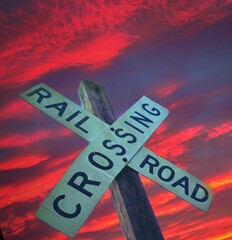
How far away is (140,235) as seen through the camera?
1947 millimetres

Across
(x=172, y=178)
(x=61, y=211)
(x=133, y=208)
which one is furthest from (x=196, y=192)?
(x=61, y=211)

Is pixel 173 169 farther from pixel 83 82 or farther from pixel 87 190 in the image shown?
pixel 83 82

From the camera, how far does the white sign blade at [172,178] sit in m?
2.22

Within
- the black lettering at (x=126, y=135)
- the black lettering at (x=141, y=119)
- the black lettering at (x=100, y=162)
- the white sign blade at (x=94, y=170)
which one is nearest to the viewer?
the white sign blade at (x=94, y=170)

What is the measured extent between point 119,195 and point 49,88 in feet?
3.94

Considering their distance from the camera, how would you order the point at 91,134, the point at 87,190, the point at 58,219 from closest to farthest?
the point at 58,219 → the point at 87,190 → the point at 91,134

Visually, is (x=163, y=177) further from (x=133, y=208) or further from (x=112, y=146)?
(x=112, y=146)

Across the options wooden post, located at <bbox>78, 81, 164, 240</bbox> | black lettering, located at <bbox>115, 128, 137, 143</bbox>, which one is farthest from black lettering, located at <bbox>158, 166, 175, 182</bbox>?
black lettering, located at <bbox>115, 128, 137, 143</bbox>

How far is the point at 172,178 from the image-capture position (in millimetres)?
2271

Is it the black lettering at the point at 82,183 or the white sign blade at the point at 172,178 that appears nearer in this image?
the black lettering at the point at 82,183

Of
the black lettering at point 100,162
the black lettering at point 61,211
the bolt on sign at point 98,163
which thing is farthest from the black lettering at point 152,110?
the black lettering at point 61,211

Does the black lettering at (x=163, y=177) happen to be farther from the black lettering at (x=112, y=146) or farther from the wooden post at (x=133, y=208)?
the black lettering at (x=112, y=146)

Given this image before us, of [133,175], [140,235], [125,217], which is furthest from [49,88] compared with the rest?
[140,235]

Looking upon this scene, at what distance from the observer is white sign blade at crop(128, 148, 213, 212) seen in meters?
2.22
